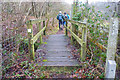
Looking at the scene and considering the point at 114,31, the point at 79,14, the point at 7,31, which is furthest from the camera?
the point at 79,14

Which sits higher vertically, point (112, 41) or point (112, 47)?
point (112, 41)

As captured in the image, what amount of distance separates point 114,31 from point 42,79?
2200 mm

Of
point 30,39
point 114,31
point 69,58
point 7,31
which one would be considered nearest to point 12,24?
point 7,31

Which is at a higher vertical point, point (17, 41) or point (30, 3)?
point (30, 3)

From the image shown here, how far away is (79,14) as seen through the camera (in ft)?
18.4

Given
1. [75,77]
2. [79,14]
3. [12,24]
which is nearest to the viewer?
[75,77]

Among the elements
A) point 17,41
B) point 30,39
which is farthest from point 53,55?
point 17,41

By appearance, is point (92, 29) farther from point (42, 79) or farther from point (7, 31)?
point (7, 31)

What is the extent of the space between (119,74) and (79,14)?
3691 mm

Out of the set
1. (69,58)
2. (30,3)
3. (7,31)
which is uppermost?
(30,3)

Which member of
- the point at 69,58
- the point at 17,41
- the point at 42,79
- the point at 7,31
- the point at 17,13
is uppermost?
the point at 17,13

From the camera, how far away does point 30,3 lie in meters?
6.90

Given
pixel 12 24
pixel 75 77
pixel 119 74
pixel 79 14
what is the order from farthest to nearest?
pixel 79 14
pixel 12 24
pixel 75 77
pixel 119 74

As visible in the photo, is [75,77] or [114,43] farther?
[75,77]
